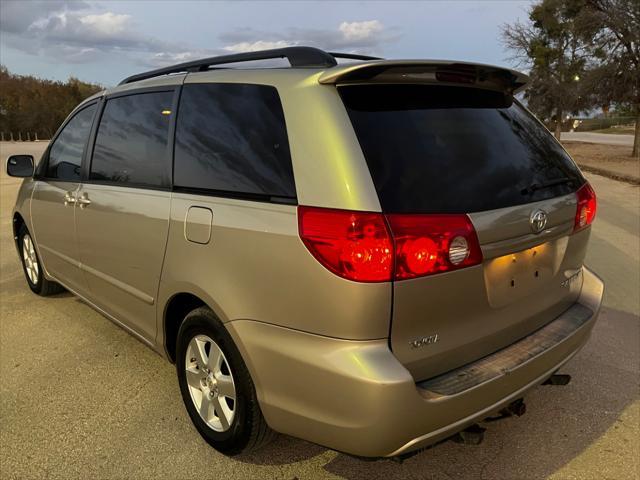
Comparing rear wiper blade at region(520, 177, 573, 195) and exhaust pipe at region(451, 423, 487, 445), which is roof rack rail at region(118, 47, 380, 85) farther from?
exhaust pipe at region(451, 423, 487, 445)

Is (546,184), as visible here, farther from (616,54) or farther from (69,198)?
(616,54)

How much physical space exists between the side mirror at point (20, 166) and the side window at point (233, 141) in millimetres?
2428

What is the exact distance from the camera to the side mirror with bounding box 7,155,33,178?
4371 mm

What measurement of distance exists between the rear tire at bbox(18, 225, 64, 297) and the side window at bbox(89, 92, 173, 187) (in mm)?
1760

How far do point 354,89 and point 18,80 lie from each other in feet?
392

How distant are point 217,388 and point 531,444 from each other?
159 cm

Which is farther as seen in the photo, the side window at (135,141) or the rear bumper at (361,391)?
the side window at (135,141)

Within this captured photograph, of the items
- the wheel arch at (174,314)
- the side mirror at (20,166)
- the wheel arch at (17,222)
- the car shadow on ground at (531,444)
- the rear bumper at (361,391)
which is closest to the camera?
the rear bumper at (361,391)

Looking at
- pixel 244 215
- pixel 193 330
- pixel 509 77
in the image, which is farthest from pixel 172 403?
pixel 509 77

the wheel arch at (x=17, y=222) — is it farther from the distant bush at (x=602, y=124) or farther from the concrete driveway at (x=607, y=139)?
the distant bush at (x=602, y=124)

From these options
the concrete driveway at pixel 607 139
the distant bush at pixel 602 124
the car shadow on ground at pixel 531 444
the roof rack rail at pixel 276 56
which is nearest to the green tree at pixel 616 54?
the concrete driveway at pixel 607 139

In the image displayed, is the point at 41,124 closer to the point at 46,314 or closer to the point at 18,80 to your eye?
the point at 18,80

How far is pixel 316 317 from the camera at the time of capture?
1.94m

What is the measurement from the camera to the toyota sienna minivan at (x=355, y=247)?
1.89 meters
